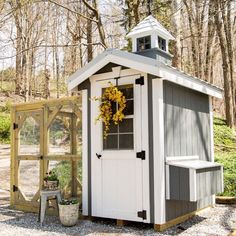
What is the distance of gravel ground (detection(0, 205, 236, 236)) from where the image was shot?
191 inches

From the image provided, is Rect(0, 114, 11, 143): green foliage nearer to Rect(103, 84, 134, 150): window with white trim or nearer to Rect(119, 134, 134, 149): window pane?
Rect(103, 84, 134, 150): window with white trim

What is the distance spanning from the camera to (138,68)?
5031 millimetres

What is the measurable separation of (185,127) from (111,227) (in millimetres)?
1954

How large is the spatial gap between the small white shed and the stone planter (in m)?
0.35

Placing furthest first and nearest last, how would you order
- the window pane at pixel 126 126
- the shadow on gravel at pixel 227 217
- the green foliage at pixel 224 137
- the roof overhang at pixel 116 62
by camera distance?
the green foliage at pixel 224 137
the window pane at pixel 126 126
the shadow on gravel at pixel 227 217
the roof overhang at pixel 116 62

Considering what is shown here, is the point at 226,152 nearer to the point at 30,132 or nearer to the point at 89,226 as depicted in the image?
the point at 30,132

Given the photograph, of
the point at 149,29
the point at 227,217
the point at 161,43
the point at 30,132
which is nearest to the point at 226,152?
the point at 227,217

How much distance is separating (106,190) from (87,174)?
45 cm

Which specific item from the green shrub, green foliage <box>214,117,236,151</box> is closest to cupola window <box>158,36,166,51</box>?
the green shrub

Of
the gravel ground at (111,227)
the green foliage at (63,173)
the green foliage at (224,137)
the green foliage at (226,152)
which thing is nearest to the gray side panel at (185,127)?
the gravel ground at (111,227)

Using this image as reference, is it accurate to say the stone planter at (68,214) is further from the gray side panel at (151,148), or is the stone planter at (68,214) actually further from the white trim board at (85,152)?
the gray side panel at (151,148)

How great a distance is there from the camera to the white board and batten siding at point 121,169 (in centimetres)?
502

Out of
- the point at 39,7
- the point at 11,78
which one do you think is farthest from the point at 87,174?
the point at 11,78

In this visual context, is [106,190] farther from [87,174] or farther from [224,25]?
[224,25]
